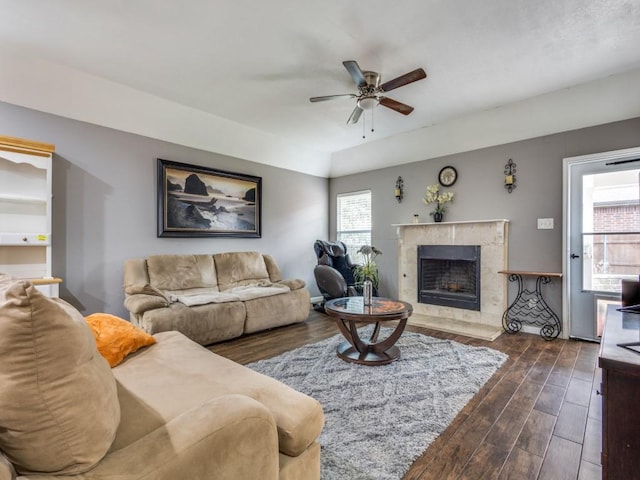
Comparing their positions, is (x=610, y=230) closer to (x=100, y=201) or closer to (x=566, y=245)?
(x=566, y=245)

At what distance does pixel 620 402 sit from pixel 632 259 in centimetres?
316

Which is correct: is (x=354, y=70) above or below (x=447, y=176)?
above

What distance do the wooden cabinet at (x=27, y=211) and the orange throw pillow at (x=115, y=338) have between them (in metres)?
1.54

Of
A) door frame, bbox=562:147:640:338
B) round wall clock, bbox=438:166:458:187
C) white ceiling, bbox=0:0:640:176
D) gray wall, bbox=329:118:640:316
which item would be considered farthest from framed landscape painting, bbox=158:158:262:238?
door frame, bbox=562:147:640:338

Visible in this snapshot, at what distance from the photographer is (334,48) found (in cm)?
278

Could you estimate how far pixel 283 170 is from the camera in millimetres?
5402

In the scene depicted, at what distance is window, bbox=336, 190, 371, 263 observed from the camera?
5660mm

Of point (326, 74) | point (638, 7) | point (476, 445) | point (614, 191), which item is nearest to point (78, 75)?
point (326, 74)

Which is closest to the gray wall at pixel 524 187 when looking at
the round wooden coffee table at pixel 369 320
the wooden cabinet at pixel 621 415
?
the round wooden coffee table at pixel 369 320

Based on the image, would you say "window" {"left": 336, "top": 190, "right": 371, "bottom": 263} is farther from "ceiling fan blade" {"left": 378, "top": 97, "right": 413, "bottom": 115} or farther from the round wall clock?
"ceiling fan blade" {"left": 378, "top": 97, "right": 413, "bottom": 115}

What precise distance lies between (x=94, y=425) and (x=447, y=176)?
185 inches

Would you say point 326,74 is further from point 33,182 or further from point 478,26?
point 33,182

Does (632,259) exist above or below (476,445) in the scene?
above

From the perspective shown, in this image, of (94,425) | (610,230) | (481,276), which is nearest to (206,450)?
(94,425)
